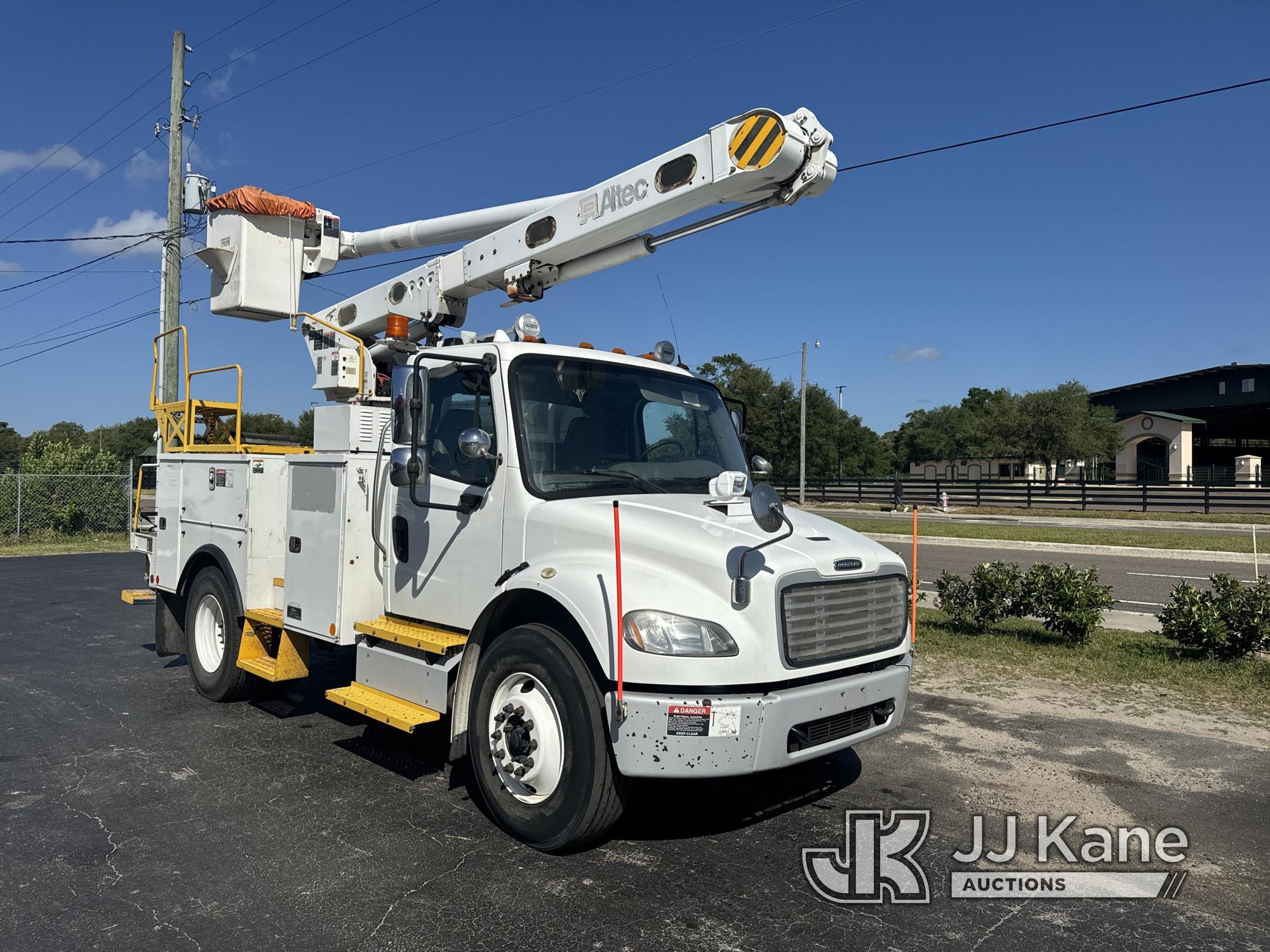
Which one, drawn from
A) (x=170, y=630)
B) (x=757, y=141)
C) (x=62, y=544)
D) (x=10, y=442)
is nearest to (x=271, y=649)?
(x=170, y=630)

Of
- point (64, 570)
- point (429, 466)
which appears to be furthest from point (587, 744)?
point (64, 570)

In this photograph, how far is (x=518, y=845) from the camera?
4.34 m

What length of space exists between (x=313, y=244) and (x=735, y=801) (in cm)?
594

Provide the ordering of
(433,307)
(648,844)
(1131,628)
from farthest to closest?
(1131,628) → (433,307) → (648,844)

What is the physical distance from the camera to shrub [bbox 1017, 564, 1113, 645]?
8.93 m

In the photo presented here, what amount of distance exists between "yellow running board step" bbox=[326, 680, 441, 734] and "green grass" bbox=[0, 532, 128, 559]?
18.6 metres

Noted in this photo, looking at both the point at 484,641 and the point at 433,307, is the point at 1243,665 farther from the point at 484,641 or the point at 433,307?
the point at 433,307

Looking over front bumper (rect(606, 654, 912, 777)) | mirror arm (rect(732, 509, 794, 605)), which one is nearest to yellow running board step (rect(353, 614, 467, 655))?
front bumper (rect(606, 654, 912, 777))

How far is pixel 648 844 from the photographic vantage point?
4.39 meters

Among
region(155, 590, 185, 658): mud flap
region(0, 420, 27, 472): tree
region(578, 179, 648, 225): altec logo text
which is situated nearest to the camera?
region(578, 179, 648, 225): altec logo text

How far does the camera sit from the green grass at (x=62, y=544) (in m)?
20.5

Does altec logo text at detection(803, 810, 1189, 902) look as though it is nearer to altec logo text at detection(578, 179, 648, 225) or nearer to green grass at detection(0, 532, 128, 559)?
altec logo text at detection(578, 179, 648, 225)

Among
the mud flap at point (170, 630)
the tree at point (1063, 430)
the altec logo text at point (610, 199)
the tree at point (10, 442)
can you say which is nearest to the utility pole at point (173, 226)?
the mud flap at point (170, 630)

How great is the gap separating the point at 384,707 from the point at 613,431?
2.02 m
